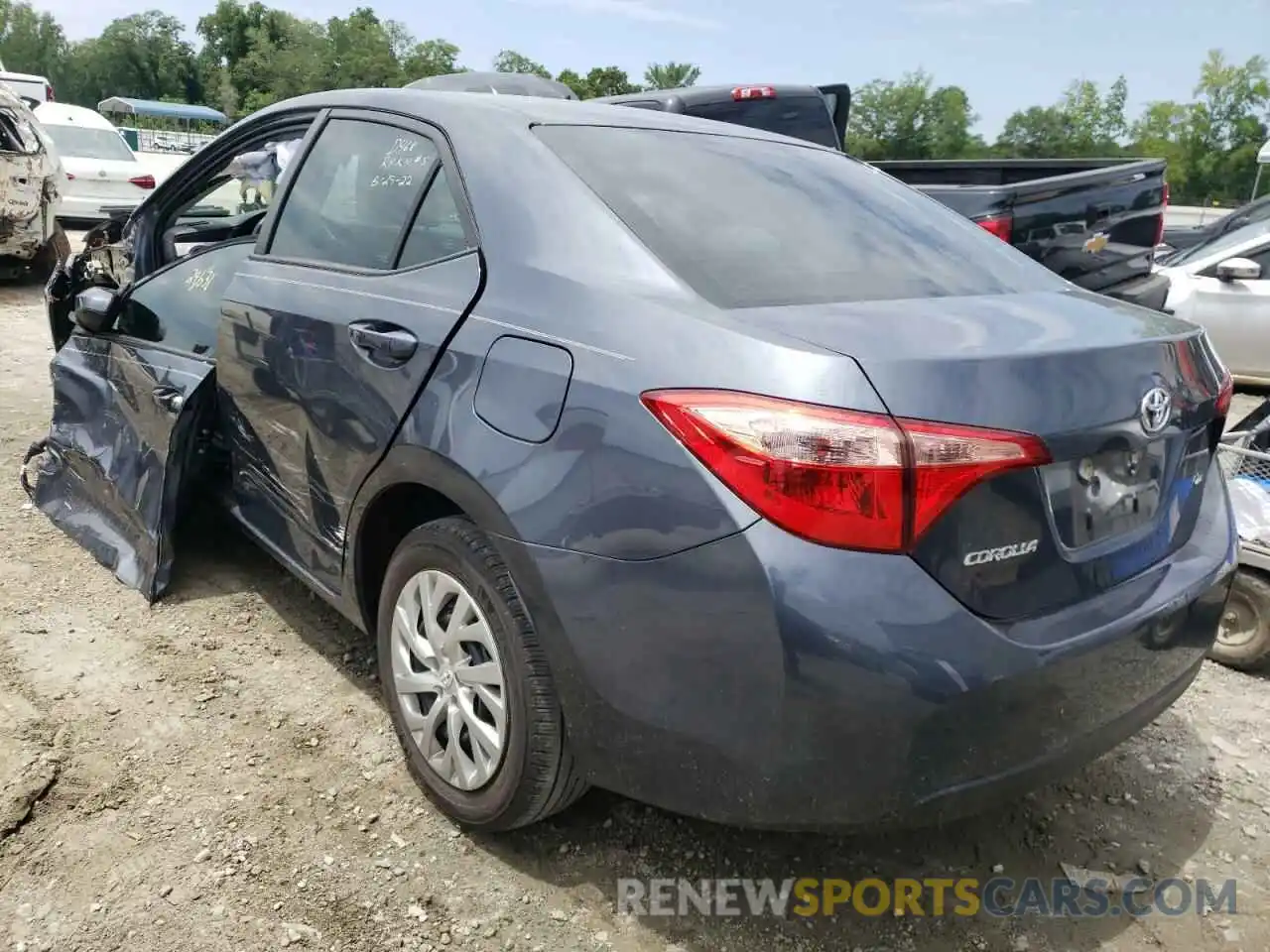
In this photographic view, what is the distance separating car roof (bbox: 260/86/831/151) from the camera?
2.51 meters

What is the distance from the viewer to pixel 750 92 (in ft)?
23.4

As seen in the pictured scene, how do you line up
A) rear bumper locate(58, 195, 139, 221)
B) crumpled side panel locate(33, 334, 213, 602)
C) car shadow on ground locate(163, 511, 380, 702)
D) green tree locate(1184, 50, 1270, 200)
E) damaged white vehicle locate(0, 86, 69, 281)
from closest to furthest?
car shadow on ground locate(163, 511, 380, 702), crumpled side panel locate(33, 334, 213, 602), damaged white vehicle locate(0, 86, 69, 281), rear bumper locate(58, 195, 139, 221), green tree locate(1184, 50, 1270, 200)

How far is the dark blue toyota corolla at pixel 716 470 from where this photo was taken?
167 cm

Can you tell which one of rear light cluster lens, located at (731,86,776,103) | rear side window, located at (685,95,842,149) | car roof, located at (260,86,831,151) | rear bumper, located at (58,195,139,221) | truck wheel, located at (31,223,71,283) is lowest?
truck wheel, located at (31,223,71,283)

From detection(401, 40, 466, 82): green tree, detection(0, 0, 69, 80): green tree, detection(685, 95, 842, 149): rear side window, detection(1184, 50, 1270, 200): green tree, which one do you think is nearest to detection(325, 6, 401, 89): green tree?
detection(401, 40, 466, 82): green tree

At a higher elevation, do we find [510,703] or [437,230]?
[437,230]

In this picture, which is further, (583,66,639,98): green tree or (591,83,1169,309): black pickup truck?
(583,66,639,98): green tree

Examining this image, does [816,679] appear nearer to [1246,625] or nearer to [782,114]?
[1246,625]

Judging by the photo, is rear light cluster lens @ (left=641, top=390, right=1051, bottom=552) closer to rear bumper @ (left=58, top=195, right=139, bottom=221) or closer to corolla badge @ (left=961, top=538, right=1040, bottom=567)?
corolla badge @ (left=961, top=538, right=1040, bottom=567)

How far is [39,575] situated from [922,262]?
3264 millimetres

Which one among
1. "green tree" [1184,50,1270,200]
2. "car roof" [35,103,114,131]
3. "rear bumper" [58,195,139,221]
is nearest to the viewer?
"rear bumper" [58,195,139,221]

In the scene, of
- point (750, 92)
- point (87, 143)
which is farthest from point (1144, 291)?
point (87, 143)

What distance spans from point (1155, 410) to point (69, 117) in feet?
53.0

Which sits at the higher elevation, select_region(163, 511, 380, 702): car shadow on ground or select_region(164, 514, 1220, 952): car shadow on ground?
select_region(163, 511, 380, 702): car shadow on ground
